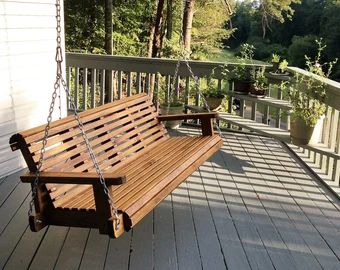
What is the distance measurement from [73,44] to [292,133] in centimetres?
1369

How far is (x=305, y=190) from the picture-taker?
3748 mm

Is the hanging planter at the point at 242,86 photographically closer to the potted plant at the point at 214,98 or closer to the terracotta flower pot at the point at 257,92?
the terracotta flower pot at the point at 257,92

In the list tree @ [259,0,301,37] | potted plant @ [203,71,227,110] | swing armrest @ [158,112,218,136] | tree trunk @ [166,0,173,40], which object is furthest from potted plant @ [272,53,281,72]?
tree trunk @ [166,0,173,40]

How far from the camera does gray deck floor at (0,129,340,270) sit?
8.43 ft

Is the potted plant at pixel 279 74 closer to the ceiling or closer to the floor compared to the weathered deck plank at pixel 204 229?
closer to the ceiling

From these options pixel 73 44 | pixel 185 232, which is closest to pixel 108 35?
pixel 73 44

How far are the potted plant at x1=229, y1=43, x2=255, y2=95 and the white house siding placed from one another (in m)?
2.03

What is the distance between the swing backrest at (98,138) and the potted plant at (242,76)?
1699mm

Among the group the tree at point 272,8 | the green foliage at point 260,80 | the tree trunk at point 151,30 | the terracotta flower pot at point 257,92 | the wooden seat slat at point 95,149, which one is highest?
the tree at point 272,8

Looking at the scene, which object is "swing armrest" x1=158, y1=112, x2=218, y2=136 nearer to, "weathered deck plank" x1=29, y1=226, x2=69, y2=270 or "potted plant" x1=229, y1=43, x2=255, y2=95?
"weathered deck plank" x1=29, y1=226, x2=69, y2=270

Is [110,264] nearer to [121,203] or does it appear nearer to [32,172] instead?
[121,203]

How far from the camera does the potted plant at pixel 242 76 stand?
201 inches

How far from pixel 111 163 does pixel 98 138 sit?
0.18m

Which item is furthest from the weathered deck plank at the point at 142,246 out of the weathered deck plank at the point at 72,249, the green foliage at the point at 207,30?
the green foliage at the point at 207,30
